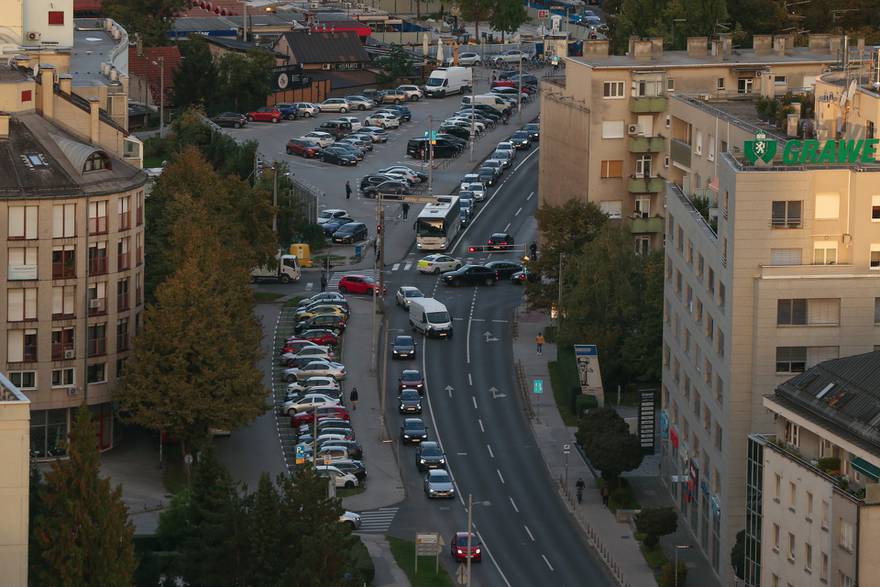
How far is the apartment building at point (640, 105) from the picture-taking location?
17912cm

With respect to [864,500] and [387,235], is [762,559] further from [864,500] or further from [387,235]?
[387,235]

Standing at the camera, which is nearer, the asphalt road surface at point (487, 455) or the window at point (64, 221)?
the asphalt road surface at point (487, 455)

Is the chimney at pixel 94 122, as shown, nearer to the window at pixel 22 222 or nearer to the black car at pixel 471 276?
the window at pixel 22 222

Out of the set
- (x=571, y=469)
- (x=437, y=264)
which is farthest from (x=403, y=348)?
(x=437, y=264)

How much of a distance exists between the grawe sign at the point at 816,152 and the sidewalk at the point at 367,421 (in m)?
29.5

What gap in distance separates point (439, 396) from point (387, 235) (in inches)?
1690

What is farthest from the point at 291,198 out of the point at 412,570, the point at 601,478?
the point at 412,570

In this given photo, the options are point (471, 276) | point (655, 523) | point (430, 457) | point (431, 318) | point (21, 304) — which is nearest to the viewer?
point (655, 523)

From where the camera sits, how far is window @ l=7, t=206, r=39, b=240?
135375mm

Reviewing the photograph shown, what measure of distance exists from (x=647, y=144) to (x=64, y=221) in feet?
181

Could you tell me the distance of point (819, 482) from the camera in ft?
351

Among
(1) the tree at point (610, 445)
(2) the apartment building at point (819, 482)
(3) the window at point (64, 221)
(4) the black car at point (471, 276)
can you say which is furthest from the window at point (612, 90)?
(2) the apartment building at point (819, 482)

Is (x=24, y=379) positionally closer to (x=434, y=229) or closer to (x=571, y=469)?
(x=571, y=469)

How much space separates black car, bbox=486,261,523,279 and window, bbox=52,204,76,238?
50.4 meters
